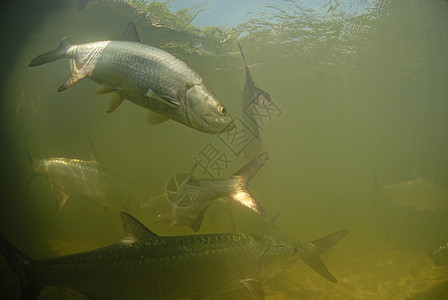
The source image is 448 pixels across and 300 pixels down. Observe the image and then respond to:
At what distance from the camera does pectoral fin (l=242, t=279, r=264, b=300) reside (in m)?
2.40

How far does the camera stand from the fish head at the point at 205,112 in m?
1.85

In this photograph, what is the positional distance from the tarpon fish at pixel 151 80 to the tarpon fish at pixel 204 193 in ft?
2.72

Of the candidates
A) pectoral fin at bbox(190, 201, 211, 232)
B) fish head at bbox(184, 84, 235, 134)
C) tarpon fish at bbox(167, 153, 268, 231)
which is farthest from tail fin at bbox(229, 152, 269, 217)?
fish head at bbox(184, 84, 235, 134)

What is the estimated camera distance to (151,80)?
6.65 feet

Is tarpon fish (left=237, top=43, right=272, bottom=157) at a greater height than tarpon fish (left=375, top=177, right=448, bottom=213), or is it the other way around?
tarpon fish (left=237, top=43, right=272, bottom=157)

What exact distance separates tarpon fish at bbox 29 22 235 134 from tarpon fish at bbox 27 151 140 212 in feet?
6.73

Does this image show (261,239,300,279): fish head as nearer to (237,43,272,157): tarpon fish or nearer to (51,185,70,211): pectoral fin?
(237,43,272,157): tarpon fish

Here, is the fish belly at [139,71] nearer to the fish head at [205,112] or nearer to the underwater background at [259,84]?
the fish head at [205,112]

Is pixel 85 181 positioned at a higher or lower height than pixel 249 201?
lower

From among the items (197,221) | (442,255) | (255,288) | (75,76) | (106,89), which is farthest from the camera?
(442,255)

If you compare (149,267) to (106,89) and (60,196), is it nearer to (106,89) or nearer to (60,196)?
(106,89)

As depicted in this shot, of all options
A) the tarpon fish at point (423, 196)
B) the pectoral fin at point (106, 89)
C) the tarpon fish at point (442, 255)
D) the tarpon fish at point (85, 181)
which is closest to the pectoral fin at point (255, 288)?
the pectoral fin at point (106, 89)

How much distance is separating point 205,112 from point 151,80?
0.64 m

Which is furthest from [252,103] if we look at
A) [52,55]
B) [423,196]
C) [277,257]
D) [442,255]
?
[423,196]
